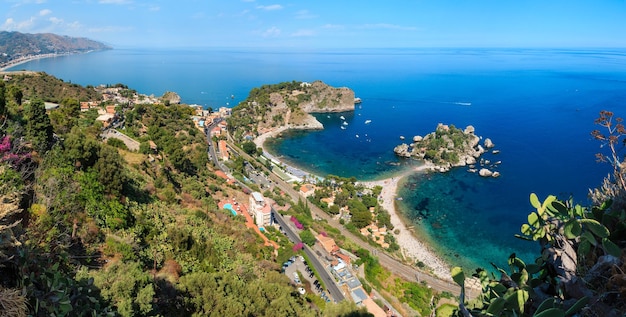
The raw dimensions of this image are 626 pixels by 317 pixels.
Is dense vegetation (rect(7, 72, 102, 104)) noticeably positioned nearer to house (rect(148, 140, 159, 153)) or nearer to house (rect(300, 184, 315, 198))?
house (rect(148, 140, 159, 153))

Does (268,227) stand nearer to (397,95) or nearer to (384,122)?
(384,122)

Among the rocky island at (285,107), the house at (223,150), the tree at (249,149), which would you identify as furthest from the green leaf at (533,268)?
the rocky island at (285,107)

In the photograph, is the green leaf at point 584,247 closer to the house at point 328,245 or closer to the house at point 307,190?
the house at point 328,245

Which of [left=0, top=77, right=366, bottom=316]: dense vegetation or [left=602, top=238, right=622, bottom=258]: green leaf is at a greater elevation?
[left=602, top=238, right=622, bottom=258]: green leaf

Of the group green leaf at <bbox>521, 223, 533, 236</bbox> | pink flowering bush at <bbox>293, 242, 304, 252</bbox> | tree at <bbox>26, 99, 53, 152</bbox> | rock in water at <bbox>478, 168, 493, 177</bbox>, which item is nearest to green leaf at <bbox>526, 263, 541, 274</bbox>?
green leaf at <bbox>521, 223, 533, 236</bbox>

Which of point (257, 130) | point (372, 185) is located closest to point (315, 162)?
point (372, 185)

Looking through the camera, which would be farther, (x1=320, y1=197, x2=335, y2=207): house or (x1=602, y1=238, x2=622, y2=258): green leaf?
(x1=320, y1=197, x2=335, y2=207): house
